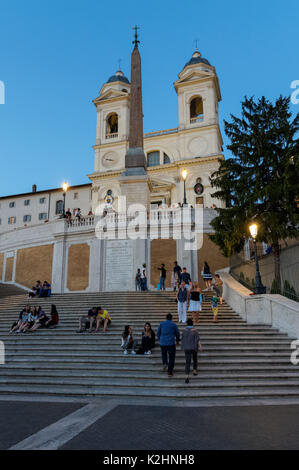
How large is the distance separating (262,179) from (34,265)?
1566cm

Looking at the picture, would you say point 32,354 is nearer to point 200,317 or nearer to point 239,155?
point 200,317

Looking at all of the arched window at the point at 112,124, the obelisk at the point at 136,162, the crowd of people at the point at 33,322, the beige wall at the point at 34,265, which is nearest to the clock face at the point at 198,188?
the obelisk at the point at 136,162

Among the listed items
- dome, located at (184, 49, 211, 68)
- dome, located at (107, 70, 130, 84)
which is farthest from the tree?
dome, located at (107, 70, 130, 84)

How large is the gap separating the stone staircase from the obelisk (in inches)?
466

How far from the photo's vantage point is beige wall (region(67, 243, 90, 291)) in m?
21.7

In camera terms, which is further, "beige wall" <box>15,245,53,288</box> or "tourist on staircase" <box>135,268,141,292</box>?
"beige wall" <box>15,245,53,288</box>

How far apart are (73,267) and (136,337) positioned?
12.6 m

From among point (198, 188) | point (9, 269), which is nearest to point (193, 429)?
point (9, 269)

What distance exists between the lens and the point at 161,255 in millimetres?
20906

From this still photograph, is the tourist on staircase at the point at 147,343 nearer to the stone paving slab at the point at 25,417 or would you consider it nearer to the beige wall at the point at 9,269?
the stone paving slab at the point at 25,417

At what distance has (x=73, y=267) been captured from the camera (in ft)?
73.1

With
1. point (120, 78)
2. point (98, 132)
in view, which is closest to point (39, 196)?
point (98, 132)

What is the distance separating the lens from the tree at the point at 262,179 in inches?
558

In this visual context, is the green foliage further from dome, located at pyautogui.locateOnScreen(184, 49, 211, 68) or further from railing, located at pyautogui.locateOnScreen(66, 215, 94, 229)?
dome, located at pyautogui.locateOnScreen(184, 49, 211, 68)
